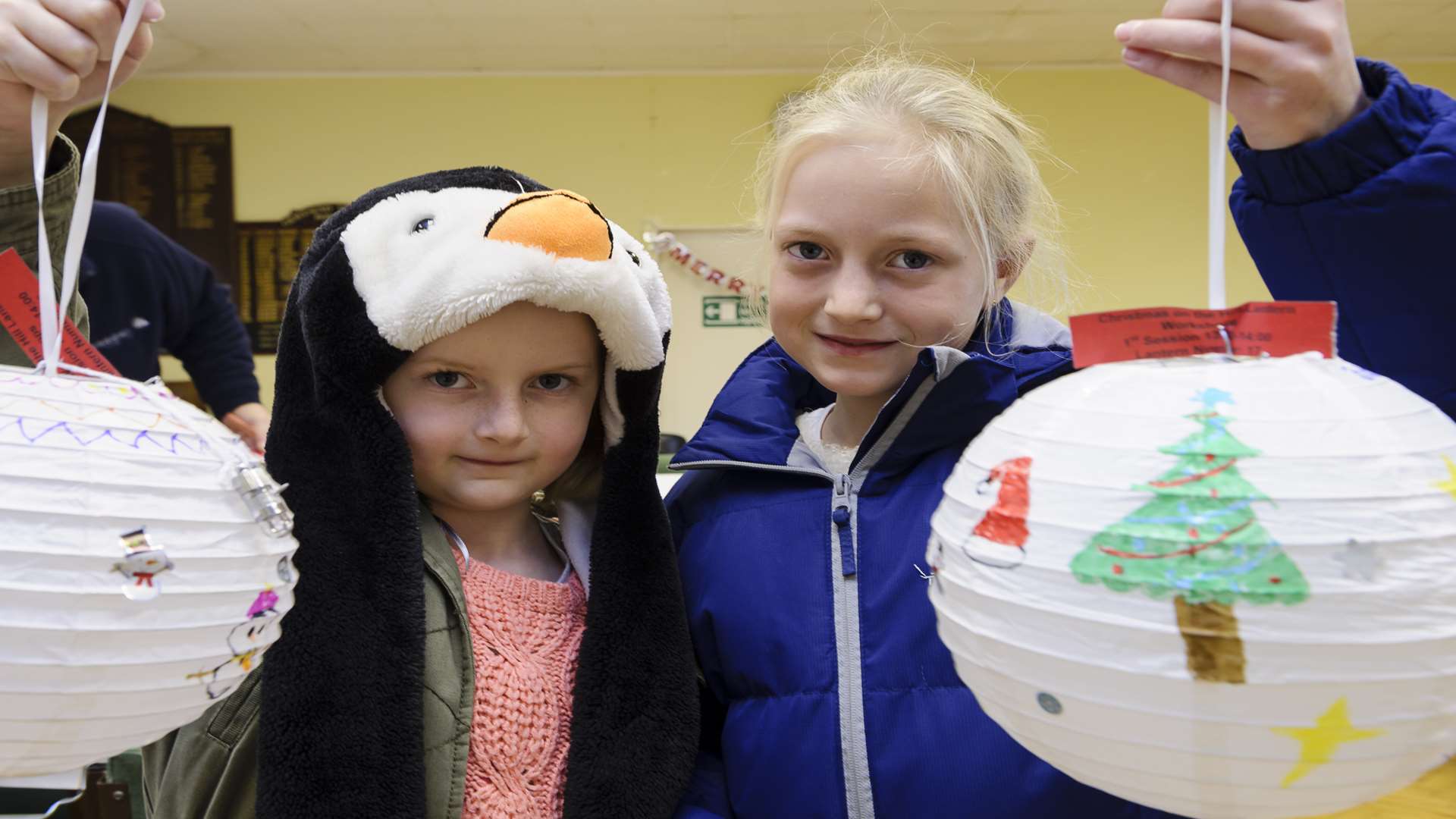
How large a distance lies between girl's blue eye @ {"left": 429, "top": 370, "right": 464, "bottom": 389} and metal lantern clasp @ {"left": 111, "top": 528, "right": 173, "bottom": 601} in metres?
0.41

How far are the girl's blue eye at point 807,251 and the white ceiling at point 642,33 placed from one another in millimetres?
3596

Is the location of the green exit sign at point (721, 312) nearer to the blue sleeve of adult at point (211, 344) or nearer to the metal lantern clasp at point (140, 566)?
the blue sleeve of adult at point (211, 344)

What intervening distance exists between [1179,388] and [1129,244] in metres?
5.48

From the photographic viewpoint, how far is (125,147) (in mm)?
5395

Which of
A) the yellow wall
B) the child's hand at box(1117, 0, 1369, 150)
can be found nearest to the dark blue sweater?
the child's hand at box(1117, 0, 1369, 150)

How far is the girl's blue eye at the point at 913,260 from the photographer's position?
1074 mm

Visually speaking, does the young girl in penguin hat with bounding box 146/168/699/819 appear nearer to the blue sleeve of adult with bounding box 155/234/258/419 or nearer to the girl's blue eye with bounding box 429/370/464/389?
the girl's blue eye with bounding box 429/370/464/389

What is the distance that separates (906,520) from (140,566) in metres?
0.70

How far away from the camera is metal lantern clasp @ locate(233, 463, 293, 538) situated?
2.13 feet

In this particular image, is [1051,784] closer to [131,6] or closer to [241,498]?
[241,498]

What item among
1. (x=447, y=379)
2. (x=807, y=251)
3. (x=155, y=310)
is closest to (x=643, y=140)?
(x=155, y=310)

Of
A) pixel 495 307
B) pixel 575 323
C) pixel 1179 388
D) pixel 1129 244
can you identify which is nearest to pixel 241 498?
pixel 495 307

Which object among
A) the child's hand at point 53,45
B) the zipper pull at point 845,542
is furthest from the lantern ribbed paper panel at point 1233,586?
the child's hand at point 53,45

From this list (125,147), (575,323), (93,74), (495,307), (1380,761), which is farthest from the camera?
(125,147)
